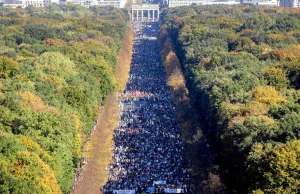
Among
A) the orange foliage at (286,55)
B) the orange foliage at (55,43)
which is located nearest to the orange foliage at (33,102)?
the orange foliage at (55,43)

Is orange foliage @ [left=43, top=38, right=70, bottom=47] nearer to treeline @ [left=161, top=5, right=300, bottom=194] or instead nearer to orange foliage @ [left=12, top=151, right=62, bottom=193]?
treeline @ [left=161, top=5, right=300, bottom=194]

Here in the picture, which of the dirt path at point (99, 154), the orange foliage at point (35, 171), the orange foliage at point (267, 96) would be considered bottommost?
the dirt path at point (99, 154)

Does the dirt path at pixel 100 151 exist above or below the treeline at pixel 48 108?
below

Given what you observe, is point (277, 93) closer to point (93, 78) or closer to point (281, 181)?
point (281, 181)

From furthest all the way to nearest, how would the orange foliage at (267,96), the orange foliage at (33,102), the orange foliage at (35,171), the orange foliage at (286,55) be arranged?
the orange foliage at (286,55) → the orange foliage at (267,96) → the orange foliage at (33,102) → the orange foliage at (35,171)

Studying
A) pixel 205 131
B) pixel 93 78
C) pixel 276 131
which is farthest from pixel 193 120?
pixel 276 131

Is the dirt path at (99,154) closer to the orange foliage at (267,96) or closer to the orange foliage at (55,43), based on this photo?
the orange foliage at (267,96)
